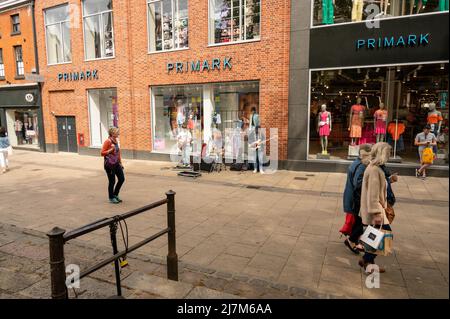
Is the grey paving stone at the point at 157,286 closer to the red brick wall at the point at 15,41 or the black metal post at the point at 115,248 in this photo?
the black metal post at the point at 115,248

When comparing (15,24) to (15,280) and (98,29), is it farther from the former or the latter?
(15,280)

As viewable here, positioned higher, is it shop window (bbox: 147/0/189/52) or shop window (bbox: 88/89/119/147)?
shop window (bbox: 147/0/189/52)

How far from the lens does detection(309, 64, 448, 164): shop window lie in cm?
1085

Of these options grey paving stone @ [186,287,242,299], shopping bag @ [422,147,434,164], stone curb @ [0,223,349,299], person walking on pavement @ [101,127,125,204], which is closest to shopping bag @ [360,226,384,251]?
stone curb @ [0,223,349,299]

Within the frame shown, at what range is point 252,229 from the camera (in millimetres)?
6039

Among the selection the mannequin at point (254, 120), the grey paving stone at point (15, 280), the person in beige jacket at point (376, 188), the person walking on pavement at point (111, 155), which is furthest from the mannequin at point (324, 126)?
the grey paving stone at point (15, 280)

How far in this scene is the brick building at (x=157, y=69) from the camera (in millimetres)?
12095

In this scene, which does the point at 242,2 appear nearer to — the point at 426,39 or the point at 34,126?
the point at 426,39

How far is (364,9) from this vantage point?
428 inches

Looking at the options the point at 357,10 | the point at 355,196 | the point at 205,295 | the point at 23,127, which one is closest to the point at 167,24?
the point at 357,10

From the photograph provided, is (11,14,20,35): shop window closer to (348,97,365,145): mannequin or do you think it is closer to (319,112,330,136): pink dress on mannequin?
(319,112,330,136): pink dress on mannequin

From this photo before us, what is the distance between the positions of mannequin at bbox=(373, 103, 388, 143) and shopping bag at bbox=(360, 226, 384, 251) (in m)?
8.65

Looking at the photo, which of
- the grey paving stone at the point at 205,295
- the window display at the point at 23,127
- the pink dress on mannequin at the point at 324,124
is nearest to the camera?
the grey paving stone at the point at 205,295

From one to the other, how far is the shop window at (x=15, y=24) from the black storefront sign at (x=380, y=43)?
17.8 metres
